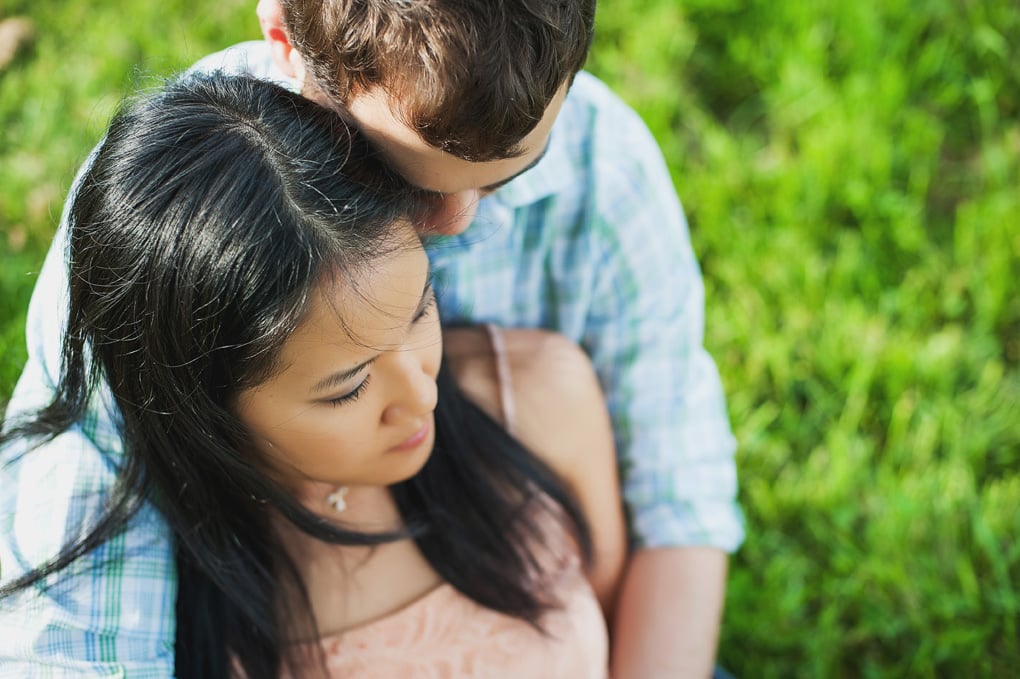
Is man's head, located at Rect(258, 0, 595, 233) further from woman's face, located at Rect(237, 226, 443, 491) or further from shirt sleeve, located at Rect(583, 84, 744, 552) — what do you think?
shirt sleeve, located at Rect(583, 84, 744, 552)

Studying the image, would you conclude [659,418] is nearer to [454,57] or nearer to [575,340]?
[575,340]

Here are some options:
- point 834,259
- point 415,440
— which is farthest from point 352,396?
point 834,259

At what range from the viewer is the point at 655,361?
1.71 meters

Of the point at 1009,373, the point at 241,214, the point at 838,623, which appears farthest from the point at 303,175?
the point at 1009,373

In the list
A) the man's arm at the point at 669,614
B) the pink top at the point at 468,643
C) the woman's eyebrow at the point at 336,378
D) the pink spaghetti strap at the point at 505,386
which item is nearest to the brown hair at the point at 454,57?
the woman's eyebrow at the point at 336,378

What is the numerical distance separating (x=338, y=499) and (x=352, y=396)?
33 cm

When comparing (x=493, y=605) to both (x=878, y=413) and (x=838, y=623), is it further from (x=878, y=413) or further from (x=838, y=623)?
(x=878, y=413)

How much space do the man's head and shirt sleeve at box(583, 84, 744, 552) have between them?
438mm

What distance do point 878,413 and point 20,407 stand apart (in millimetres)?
1557

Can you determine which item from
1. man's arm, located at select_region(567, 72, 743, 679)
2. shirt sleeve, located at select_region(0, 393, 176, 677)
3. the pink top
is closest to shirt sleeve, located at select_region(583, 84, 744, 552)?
man's arm, located at select_region(567, 72, 743, 679)

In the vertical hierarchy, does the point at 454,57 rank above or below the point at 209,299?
above

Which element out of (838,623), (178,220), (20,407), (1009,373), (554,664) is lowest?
(838,623)

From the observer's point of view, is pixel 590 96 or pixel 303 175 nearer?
pixel 303 175

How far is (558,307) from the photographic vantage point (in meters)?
1.74
